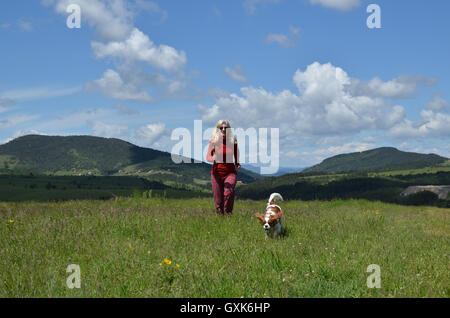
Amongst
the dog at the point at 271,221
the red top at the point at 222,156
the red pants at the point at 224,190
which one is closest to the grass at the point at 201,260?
the dog at the point at 271,221

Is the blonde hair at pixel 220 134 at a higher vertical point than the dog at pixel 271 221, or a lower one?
higher

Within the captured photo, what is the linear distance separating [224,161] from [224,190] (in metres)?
0.95

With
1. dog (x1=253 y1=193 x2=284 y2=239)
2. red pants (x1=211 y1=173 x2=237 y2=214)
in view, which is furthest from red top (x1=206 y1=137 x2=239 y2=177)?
dog (x1=253 y1=193 x2=284 y2=239)

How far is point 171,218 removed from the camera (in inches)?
380

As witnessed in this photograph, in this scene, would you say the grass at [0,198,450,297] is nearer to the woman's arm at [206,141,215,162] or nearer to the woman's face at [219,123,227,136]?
the woman's arm at [206,141,215,162]

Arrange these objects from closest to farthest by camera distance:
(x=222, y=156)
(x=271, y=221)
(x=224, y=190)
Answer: (x=271, y=221)
(x=222, y=156)
(x=224, y=190)

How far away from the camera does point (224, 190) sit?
35.8 ft

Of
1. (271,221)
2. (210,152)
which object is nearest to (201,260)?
(271,221)

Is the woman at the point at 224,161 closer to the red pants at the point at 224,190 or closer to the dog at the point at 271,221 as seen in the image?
the red pants at the point at 224,190

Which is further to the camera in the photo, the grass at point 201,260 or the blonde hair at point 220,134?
the blonde hair at point 220,134

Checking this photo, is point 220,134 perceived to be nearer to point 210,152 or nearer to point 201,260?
point 210,152

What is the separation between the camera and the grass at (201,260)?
437 centimetres
